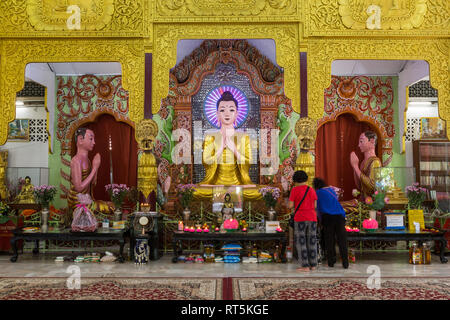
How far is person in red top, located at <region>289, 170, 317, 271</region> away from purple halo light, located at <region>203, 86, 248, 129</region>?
4.14 m

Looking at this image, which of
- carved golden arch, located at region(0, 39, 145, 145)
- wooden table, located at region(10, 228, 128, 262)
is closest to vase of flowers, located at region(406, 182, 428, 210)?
wooden table, located at region(10, 228, 128, 262)

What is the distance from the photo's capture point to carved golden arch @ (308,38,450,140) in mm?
6957

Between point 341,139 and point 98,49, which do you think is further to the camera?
point 341,139

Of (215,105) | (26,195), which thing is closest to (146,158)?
(26,195)

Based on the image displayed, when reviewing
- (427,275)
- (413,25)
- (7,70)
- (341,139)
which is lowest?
(427,275)

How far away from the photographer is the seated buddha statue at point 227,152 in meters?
9.18

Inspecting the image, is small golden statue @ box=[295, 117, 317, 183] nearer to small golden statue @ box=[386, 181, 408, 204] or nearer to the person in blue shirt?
the person in blue shirt

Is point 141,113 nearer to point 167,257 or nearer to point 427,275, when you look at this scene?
point 167,257

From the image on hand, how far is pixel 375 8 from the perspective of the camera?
698cm

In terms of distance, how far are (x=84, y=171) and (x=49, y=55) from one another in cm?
273

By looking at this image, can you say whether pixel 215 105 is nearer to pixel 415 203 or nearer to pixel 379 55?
pixel 379 55

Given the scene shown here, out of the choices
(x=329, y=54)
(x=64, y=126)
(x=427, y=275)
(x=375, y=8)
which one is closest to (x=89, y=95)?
(x=64, y=126)

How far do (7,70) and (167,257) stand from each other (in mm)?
4142

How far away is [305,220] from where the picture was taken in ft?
18.6
